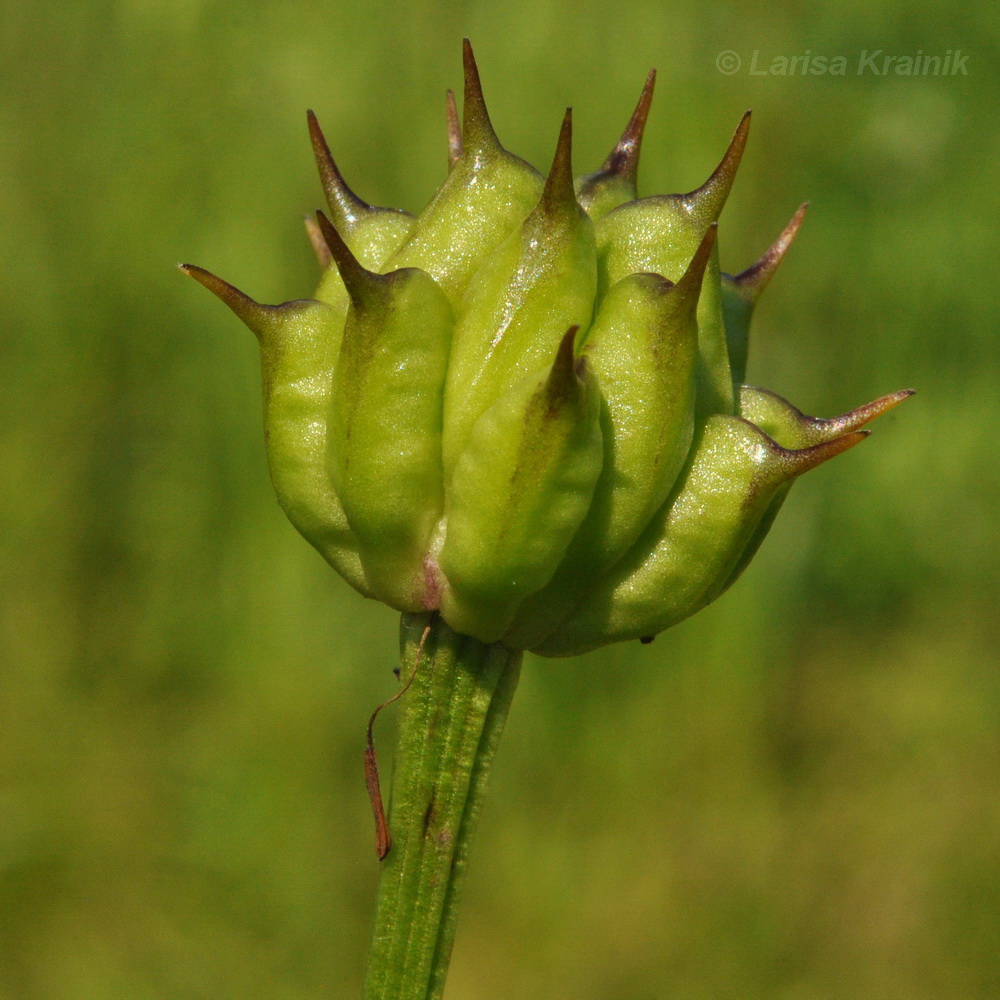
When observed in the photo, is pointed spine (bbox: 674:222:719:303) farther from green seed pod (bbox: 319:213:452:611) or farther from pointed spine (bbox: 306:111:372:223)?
pointed spine (bbox: 306:111:372:223)

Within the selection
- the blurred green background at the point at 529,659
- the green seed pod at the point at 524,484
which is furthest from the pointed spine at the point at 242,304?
the blurred green background at the point at 529,659

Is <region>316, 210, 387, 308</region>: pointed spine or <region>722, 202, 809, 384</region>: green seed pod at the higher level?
<region>722, 202, 809, 384</region>: green seed pod

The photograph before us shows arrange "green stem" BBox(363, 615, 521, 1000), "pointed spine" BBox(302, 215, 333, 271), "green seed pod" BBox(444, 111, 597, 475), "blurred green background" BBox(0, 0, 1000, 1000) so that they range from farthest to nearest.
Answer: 1. "blurred green background" BBox(0, 0, 1000, 1000)
2. "pointed spine" BBox(302, 215, 333, 271)
3. "green stem" BBox(363, 615, 521, 1000)
4. "green seed pod" BBox(444, 111, 597, 475)

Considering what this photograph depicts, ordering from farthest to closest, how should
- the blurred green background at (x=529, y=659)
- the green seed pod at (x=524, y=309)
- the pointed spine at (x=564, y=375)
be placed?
1. the blurred green background at (x=529, y=659)
2. the green seed pod at (x=524, y=309)
3. the pointed spine at (x=564, y=375)

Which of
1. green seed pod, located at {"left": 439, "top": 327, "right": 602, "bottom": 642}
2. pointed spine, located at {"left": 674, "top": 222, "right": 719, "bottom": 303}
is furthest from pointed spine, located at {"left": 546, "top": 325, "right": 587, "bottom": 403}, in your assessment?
pointed spine, located at {"left": 674, "top": 222, "right": 719, "bottom": 303}

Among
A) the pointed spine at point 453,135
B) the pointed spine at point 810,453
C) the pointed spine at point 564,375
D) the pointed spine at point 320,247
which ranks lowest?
the pointed spine at point 810,453

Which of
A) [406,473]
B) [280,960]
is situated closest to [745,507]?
[406,473]

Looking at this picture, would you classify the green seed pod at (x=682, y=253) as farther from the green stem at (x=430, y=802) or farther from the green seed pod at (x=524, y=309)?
the green stem at (x=430, y=802)
